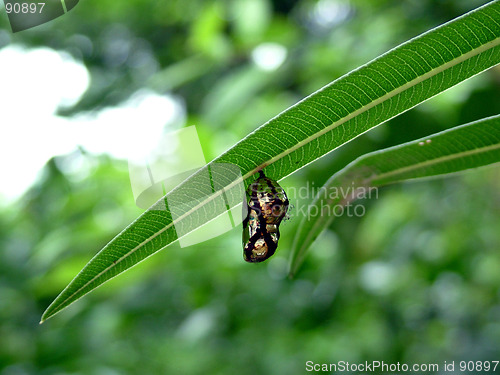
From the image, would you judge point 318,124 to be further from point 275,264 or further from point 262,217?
point 275,264

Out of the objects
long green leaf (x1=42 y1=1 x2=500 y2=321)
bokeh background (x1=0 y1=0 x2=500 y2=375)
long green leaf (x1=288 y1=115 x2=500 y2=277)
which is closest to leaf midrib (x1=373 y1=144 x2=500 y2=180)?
long green leaf (x1=288 y1=115 x2=500 y2=277)

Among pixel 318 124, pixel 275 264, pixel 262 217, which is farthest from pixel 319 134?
pixel 275 264

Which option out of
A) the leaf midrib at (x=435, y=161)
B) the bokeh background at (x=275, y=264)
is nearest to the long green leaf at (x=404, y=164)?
the leaf midrib at (x=435, y=161)

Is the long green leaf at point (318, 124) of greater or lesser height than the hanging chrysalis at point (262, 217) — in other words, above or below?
above

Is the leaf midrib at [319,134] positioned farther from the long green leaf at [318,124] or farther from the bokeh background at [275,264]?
the bokeh background at [275,264]

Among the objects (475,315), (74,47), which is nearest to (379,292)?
(475,315)
